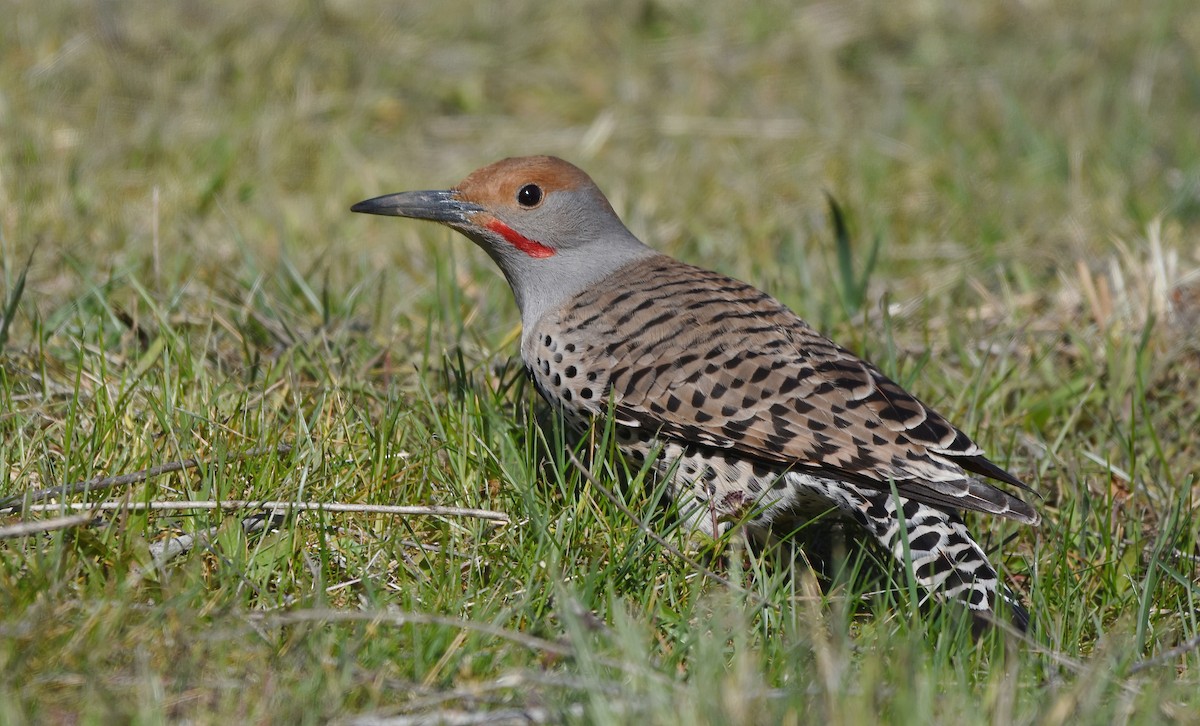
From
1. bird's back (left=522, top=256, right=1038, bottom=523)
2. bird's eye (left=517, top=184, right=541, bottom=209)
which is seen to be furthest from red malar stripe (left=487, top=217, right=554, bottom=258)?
bird's back (left=522, top=256, right=1038, bottom=523)

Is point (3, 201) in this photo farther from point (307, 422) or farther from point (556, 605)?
point (556, 605)

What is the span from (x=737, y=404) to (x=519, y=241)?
1.23 m

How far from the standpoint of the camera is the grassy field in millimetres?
2967

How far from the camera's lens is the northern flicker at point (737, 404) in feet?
12.5

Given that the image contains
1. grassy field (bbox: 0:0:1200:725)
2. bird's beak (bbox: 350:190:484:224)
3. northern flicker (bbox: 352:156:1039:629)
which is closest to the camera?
grassy field (bbox: 0:0:1200:725)

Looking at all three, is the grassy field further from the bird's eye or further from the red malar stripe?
the bird's eye

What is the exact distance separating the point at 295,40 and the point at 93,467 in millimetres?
4962

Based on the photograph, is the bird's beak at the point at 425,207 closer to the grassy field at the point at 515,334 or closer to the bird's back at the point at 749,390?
the grassy field at the point at 515,334

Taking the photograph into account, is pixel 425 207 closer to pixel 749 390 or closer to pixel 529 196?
pixel 529 196

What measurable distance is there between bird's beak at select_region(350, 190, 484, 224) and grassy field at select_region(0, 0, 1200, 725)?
0.42 meters

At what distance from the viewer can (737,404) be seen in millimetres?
4039

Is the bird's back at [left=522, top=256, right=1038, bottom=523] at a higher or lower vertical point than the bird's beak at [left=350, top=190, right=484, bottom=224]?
lower

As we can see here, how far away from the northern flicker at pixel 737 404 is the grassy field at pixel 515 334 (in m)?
0.21

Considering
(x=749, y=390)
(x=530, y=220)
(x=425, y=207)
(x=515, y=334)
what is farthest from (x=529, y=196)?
(x=749, y=390)
